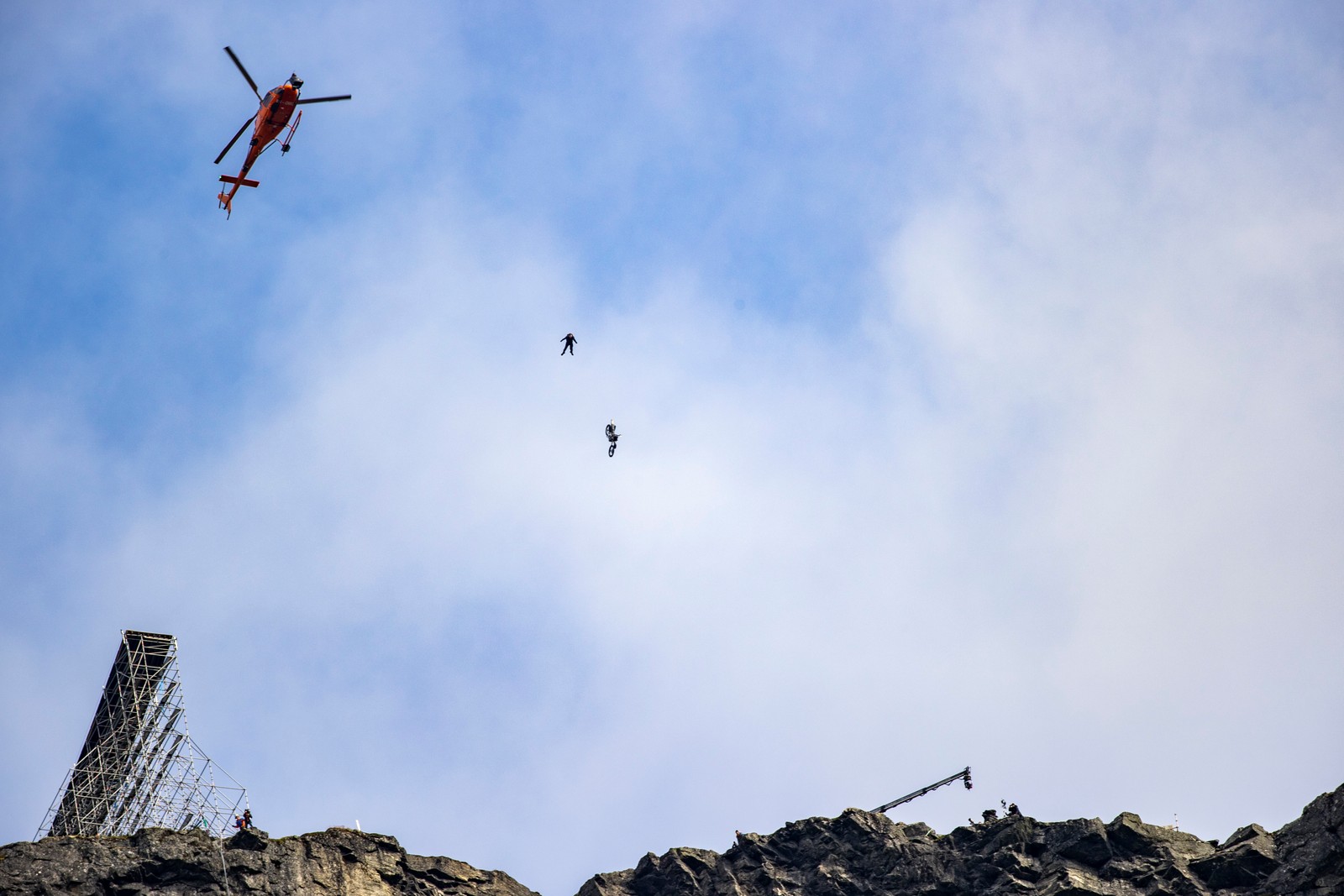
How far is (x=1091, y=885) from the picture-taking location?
97.6m

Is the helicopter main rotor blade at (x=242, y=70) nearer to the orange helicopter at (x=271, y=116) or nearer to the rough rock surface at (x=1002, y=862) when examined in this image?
the orange helicopter at (x=271, y=116)

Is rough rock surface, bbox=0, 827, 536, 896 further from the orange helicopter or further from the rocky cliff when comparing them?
the orange helicopter

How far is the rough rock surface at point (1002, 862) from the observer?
3777 inches

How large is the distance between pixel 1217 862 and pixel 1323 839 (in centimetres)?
738

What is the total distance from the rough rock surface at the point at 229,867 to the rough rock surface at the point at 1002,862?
12691 millimetres

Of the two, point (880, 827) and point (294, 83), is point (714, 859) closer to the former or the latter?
point (880, 827)

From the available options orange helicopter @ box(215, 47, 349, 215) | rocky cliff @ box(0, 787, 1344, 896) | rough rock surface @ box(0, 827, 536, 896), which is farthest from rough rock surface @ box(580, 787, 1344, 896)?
orange helicopter @ box(215, 47, 349, 215)

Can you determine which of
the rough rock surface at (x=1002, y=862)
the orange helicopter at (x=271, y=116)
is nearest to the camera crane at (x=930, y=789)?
the rough rock surface at (x=1002, y=862)

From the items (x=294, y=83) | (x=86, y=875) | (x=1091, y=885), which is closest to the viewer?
(x=86, y=875)

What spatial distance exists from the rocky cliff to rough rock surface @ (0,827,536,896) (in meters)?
0.08

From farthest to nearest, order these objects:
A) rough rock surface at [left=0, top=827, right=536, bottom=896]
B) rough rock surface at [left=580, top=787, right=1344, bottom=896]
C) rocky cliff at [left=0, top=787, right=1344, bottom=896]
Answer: rough rock surface at [left=580, top=787, right=1344, bottom=896] < rocky cliff at [left=0, top=787, right=1344, bottom=896] < rough rock surface at [left=0, top=827, right=536, bottom=896]

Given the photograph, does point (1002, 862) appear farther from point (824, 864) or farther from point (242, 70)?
point (242, 70)

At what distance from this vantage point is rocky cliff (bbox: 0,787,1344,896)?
302 feet

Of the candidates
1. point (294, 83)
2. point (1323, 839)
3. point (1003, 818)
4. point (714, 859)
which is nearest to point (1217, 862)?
point (1323, 839)
